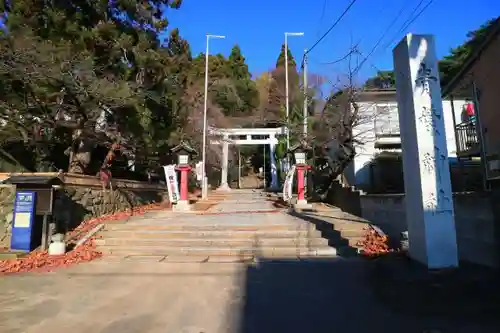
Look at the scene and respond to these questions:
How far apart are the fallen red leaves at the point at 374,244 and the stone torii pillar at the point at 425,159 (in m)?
0.93

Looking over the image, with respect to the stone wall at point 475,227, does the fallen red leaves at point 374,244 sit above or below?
below

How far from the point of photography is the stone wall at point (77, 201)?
966 cm

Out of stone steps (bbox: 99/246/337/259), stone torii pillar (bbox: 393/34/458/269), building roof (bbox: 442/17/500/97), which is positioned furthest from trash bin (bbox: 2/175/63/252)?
building roof (bbox: 442/17/500/97)

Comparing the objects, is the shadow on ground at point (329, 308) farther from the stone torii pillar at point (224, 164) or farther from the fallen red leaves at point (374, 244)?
the stone torii pillar at point (224, 164)

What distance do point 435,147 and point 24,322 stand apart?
648 centimetres

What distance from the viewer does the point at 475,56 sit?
29.9 ft

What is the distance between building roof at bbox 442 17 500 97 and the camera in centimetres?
806

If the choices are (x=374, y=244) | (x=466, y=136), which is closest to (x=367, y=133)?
(x=466, y=136)

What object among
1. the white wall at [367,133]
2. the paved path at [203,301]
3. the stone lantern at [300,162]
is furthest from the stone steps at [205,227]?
the white wall at [367,133]

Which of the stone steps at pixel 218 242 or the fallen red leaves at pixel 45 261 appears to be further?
the stone steps at pixel 218 242

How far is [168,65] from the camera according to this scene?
48.8 ft

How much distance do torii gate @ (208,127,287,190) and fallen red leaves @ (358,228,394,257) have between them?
18869mm

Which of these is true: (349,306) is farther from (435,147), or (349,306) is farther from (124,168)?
(124,168)

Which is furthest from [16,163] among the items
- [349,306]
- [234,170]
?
[234,170]
